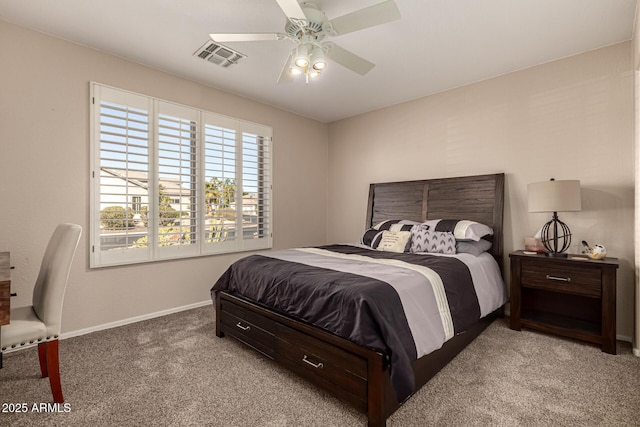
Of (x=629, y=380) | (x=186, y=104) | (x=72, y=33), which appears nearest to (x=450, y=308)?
(x=629, y=380)

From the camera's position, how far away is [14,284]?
8.38 ft

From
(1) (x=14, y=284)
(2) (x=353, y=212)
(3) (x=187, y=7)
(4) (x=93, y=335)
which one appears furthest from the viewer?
(2) (x=353, y=212)

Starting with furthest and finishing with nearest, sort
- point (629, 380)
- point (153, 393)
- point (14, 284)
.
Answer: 1. point (14, 284)
2. point (629, 380)
3. point (153, 393)

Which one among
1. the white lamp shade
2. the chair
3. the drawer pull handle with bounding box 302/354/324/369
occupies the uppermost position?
the white lamp shade

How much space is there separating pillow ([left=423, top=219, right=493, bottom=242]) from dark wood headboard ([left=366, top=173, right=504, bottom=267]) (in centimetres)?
21

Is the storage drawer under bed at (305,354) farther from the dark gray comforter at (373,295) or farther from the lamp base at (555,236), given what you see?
the lamp base at (555,236)

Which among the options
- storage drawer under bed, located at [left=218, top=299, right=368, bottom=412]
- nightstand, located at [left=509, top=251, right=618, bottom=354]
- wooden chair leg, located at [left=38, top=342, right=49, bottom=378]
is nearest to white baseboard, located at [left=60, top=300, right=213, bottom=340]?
wooden chair leg, located at [left=38, top=342, right=49, bottom=378]

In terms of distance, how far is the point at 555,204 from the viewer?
2709 millimetres

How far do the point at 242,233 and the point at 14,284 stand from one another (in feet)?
7.18

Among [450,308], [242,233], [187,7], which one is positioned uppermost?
[187,7]

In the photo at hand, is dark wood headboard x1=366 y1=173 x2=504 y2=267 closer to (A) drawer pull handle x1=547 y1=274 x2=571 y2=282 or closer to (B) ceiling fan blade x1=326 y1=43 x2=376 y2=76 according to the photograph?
(A) drawer pull handle x1=547 y1=274 x2=571 y2=282

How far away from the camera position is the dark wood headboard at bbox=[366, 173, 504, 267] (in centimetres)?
338

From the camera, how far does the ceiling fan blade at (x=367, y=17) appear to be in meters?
1.82

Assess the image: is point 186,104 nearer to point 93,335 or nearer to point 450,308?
point 93,335
